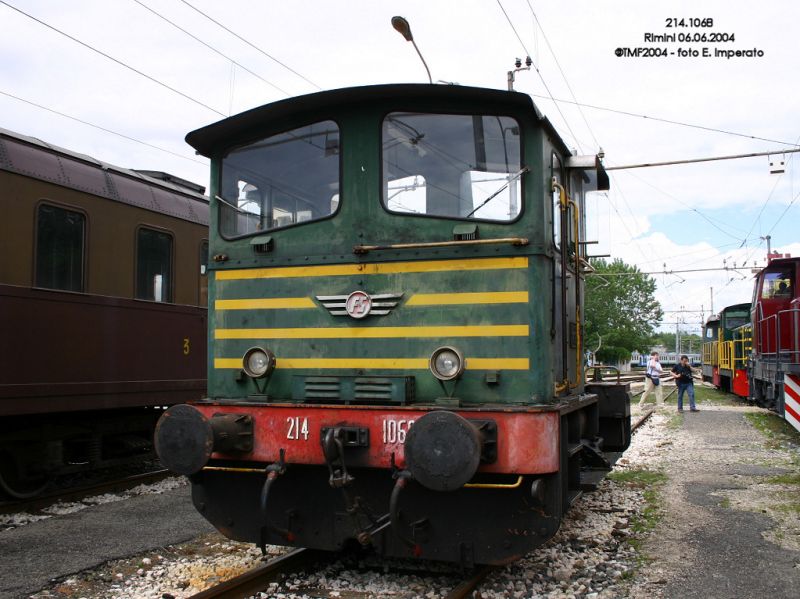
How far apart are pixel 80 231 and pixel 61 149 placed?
0.94 m

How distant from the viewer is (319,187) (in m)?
5.42

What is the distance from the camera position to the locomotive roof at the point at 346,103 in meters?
4.92

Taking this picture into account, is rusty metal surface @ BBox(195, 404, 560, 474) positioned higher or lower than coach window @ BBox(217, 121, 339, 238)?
lower

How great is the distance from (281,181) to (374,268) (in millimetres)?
1042

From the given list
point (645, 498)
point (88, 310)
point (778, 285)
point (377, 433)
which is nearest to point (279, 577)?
point (377, 433)

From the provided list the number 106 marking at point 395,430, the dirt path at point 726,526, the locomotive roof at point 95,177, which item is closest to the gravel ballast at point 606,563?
the dirt path at point 726,526

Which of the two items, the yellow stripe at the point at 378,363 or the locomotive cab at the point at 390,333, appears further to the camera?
the yellow stripe at the point at 378,363

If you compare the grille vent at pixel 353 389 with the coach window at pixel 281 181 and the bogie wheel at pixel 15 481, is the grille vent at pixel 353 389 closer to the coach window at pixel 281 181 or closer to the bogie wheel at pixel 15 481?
the coach window at pixel 281 181

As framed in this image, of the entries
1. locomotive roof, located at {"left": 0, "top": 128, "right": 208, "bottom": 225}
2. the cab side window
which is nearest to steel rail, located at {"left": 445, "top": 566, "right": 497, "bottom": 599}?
locomotive roof, located at {"left": 0, "top": 128, "right": 208, "bottom": 225}

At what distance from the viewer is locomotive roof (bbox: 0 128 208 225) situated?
24.9 ft

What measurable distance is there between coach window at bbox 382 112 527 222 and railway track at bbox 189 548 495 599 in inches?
92.9

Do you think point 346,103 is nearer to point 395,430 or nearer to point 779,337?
point 395,430

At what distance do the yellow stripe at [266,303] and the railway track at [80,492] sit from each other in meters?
3.58

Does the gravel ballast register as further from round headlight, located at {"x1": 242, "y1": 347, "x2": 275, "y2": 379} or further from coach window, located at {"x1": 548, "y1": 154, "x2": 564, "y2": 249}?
coach window, located at {"x1": 548, "y1": 154, "x2": 564, "y2": 249}
